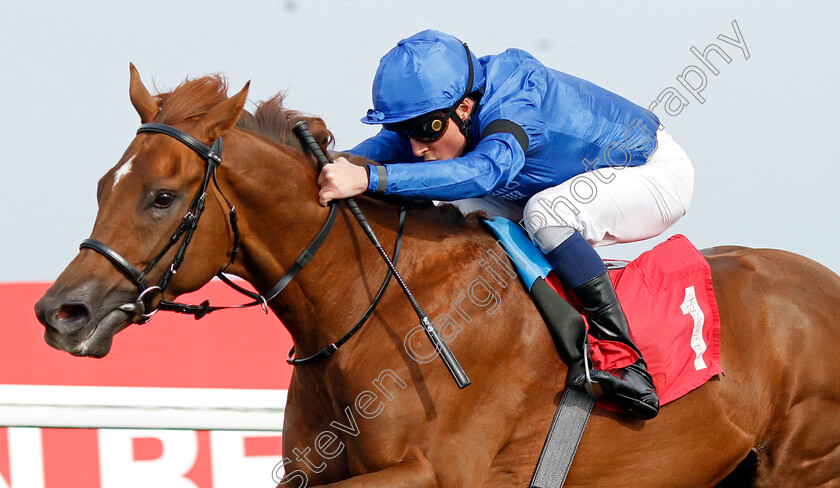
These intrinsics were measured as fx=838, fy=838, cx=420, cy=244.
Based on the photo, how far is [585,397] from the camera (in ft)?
9.18

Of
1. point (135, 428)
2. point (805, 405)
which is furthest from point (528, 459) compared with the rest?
point (135, 428)

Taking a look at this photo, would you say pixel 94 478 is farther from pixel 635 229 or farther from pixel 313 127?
pixel 635 229

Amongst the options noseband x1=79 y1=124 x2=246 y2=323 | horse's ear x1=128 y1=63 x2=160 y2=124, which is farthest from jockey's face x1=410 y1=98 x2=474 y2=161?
horse's ear x1=128 y1=63 x2=160 y2=124

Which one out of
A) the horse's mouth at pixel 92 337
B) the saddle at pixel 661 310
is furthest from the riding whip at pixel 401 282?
the horse's mouth at pixel 92 337

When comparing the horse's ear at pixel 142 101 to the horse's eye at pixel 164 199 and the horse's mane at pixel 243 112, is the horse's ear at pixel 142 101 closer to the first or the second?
the horse's mane at pixel 243 112

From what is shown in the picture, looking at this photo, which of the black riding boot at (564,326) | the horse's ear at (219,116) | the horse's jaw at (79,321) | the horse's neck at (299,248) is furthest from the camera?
the black riding boot at (564,326)

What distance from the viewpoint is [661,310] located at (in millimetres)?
2969

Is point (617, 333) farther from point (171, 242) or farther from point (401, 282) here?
point (171, 242)

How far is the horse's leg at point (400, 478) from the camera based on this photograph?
2387 millimetres

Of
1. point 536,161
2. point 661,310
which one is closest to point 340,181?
point 536,161

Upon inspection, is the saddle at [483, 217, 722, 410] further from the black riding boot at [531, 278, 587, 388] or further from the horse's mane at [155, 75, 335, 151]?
the horse's mane at [155, 75, 335, 151]

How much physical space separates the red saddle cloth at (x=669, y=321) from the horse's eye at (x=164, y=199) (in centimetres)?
132

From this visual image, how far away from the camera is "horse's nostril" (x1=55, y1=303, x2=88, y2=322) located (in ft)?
7.02

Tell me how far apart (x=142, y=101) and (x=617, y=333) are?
169 centimetres
